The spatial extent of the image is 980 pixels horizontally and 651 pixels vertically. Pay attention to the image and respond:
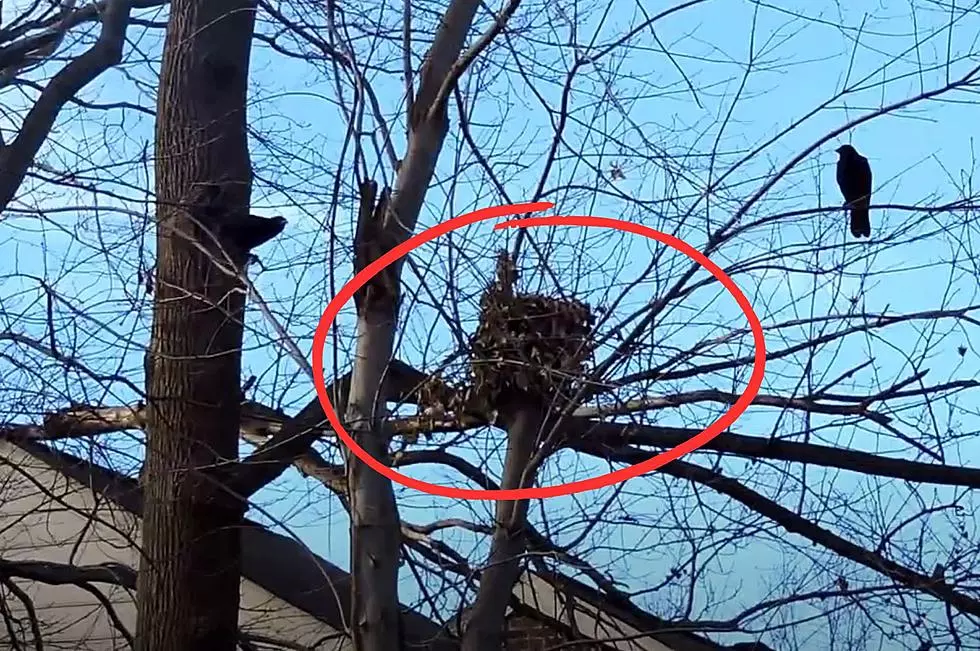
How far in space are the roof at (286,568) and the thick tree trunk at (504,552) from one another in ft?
0.96

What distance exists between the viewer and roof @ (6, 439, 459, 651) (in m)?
5.09

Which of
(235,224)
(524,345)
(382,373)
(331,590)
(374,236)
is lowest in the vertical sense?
(331,590)

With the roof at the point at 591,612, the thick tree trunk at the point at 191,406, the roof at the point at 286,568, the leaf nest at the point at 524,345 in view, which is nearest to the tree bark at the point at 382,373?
the roof at the point at 286,568

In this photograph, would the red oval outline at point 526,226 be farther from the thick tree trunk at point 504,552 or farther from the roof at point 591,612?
the roof at point 591,612

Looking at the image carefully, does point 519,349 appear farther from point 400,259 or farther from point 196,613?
point 196,613

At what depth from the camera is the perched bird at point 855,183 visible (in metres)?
4.54

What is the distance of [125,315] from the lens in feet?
18.3

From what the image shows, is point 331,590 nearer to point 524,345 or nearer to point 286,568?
point 524,345

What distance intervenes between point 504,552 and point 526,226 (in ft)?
4.01

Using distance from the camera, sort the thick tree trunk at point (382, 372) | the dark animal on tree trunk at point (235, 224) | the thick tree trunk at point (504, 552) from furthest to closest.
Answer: the dark animal on tree trunk at point (235, 224) < the thick tree trunk at point (504, 552) < the thick tree trunk at point (382, 372)

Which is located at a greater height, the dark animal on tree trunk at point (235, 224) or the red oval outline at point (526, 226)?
the dark animal on tree trunk at point (235, 224)

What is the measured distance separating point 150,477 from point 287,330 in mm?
1545

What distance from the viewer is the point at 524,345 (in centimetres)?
460

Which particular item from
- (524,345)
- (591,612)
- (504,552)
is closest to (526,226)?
(524,345)
